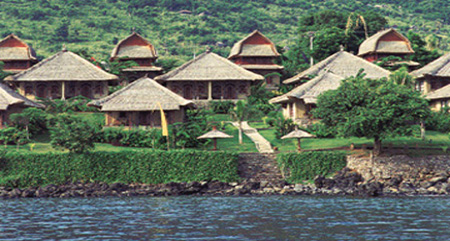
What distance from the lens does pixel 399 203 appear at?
132 feet

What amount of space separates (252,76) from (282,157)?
21699 millimetres

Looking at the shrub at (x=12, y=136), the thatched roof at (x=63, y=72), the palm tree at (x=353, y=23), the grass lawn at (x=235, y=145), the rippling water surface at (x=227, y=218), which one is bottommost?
the rippling water surface at (x=227, y=218)

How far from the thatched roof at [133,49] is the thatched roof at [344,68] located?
1767cm

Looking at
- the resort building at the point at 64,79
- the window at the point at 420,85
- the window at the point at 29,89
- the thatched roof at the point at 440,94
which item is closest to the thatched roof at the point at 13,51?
the resort building at the point at 64,79

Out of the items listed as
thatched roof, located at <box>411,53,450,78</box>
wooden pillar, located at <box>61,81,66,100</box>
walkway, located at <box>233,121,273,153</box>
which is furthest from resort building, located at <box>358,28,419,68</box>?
wooden pillar, located at <box>61,81,66,100</box>

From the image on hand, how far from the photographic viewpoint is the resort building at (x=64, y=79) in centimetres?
6756

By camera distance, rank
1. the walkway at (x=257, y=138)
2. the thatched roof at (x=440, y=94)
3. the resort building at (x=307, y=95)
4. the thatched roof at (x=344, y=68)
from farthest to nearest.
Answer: the thatched roof at (x=344, y=68) → the thatched roof at (x=440, y=94) → the resort building at (x=307, y=95) → the walkway at (x=257, y=138)

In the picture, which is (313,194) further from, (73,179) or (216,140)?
(73,179)

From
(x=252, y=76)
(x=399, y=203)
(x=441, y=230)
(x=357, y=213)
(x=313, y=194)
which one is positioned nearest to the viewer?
(x=441, y=230)

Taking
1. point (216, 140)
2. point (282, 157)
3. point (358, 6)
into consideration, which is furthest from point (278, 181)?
point (358, 6)

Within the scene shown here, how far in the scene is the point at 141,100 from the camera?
57.9 metres

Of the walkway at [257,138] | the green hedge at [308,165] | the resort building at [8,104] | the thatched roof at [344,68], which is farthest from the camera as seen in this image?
the thatched roof at [344,68]

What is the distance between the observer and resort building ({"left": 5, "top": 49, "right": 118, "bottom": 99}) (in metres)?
67.6

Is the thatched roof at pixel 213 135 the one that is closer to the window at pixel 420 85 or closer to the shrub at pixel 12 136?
the shrub at pixel 12 136
